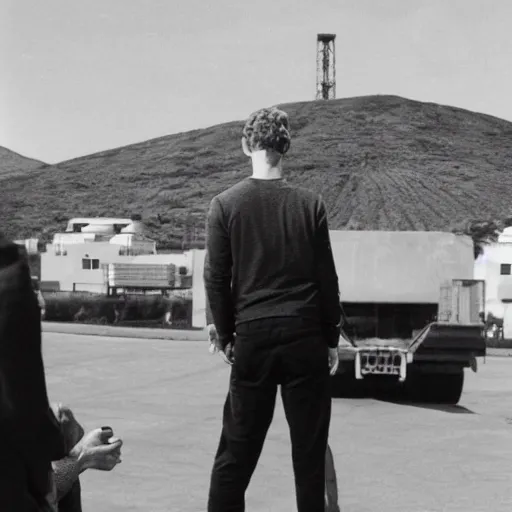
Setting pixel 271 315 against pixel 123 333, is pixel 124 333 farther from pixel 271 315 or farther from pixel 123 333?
pixel 271 315

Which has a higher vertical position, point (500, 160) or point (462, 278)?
point (500, 160)

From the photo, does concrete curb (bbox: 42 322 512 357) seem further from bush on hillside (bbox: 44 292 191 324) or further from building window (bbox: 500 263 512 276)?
building window (bbox: 500 263 512 276)

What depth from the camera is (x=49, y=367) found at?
16859 mm

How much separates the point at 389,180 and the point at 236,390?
11647cm

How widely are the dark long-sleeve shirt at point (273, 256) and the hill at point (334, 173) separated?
295 feet

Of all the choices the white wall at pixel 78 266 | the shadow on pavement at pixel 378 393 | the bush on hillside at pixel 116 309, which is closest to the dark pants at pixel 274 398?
the shadow on pavement at pixel 378 393

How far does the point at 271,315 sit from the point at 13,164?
158464 mm

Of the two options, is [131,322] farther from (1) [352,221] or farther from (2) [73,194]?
(2) [73,194]

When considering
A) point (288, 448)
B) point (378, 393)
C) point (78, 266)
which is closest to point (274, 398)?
point (288, 448)

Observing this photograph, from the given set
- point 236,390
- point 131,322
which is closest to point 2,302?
point 236,390

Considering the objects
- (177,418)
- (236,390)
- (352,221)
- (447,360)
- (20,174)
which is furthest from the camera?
(20,174)

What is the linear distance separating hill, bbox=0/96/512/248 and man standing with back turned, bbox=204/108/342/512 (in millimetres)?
89781

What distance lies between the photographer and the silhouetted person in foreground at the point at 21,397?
6.50 ft

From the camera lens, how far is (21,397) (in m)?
2.03
